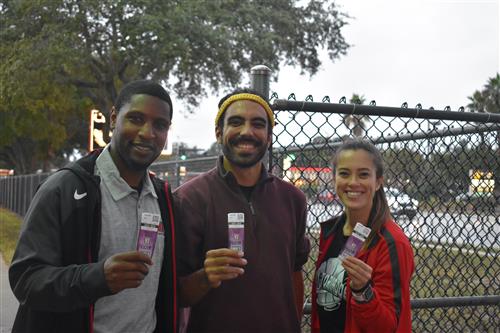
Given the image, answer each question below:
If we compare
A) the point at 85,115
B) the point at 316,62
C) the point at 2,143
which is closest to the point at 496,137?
the point at 316,62

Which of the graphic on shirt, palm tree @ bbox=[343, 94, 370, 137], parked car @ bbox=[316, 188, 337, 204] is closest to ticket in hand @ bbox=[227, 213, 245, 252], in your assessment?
the graphic on shirt

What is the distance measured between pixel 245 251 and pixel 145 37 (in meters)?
14.4

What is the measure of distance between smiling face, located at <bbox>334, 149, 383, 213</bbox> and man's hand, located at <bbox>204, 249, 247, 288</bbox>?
0.70 meters

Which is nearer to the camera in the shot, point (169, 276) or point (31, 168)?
point (169, 276)

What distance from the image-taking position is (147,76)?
18781mm

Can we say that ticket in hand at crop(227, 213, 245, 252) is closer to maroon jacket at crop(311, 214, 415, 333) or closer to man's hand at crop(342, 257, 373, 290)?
man's hand at crop(342, 257, 373, 290)

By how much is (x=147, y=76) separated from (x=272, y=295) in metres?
17.0

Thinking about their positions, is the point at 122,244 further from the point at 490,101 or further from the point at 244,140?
the point at 490,101

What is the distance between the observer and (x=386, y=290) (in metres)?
2.42

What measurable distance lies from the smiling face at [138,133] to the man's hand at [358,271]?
959 mm

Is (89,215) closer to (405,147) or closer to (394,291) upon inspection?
(394,291)

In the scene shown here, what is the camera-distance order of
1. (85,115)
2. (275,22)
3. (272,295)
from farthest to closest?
(85,115), (275,22), (272,295)

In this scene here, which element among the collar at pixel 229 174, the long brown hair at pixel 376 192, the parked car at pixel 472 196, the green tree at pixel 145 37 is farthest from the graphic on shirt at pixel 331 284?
the green tree at pixel 145 37

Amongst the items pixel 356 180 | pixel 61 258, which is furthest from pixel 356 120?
pixel 61 258
